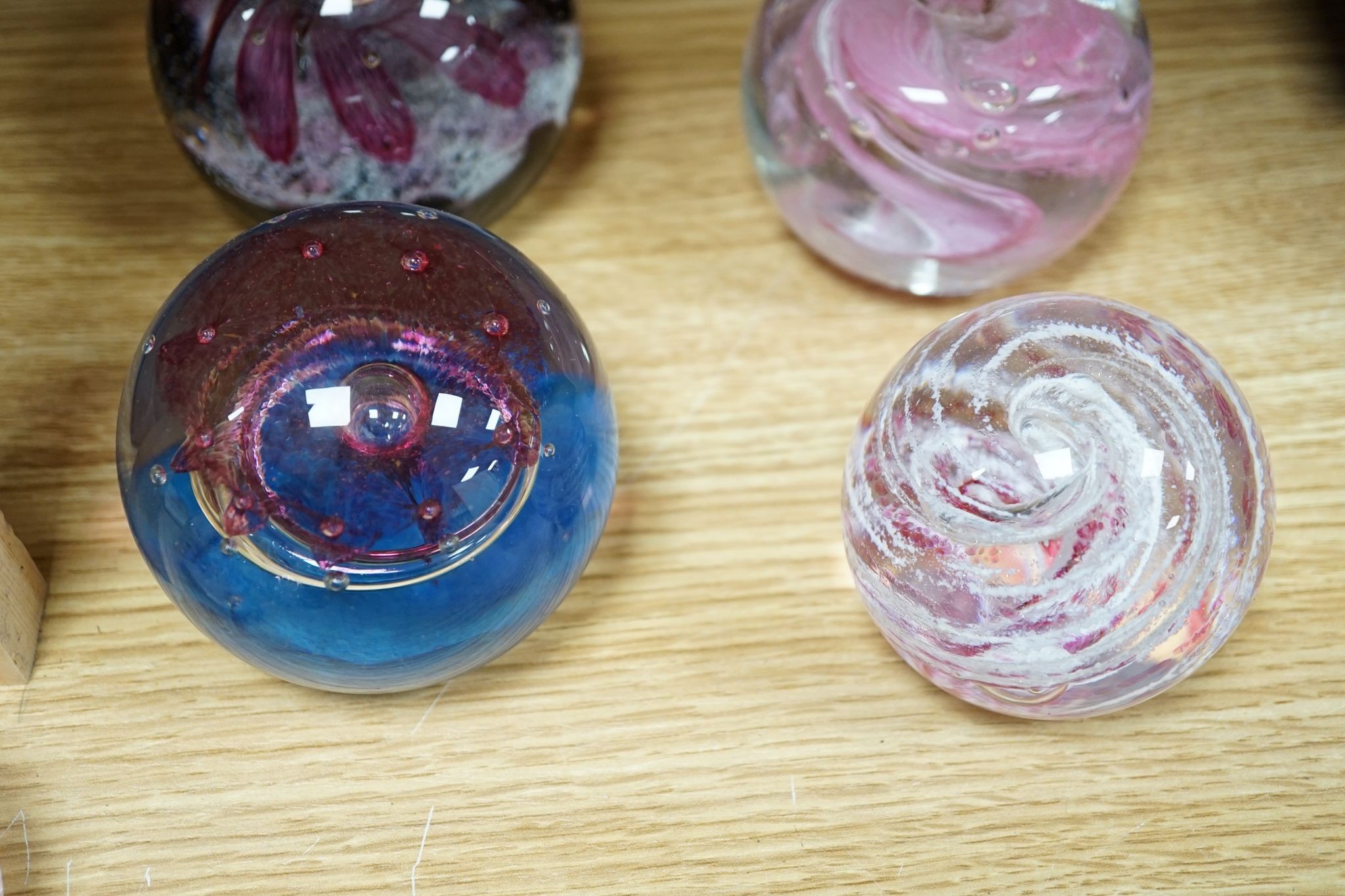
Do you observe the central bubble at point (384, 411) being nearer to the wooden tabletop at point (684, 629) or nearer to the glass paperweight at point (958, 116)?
the wooden tabletop at point (684, 629)

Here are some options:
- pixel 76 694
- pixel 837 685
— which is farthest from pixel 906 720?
pixel 76 694

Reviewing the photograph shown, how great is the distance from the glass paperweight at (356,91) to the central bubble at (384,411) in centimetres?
19

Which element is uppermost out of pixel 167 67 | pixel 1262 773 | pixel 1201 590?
pixel 167 67

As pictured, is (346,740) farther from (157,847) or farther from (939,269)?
(939,269)

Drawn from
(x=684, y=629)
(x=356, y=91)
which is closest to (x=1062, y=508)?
(x=684, y=629)

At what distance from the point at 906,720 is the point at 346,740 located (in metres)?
0.27

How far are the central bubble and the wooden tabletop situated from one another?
0.53 ft

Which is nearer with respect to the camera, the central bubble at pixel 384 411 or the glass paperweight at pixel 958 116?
the central bubble at pixel 384 411

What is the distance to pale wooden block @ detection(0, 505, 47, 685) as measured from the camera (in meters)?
0.67

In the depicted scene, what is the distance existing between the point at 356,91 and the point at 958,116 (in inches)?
12.1

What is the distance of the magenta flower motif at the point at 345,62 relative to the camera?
722 mm

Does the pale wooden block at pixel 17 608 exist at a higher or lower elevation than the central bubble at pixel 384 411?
lower

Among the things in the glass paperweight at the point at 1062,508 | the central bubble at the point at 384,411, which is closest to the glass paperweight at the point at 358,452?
the central bubble at the point at 384,411

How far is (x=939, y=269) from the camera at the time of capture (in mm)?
800
